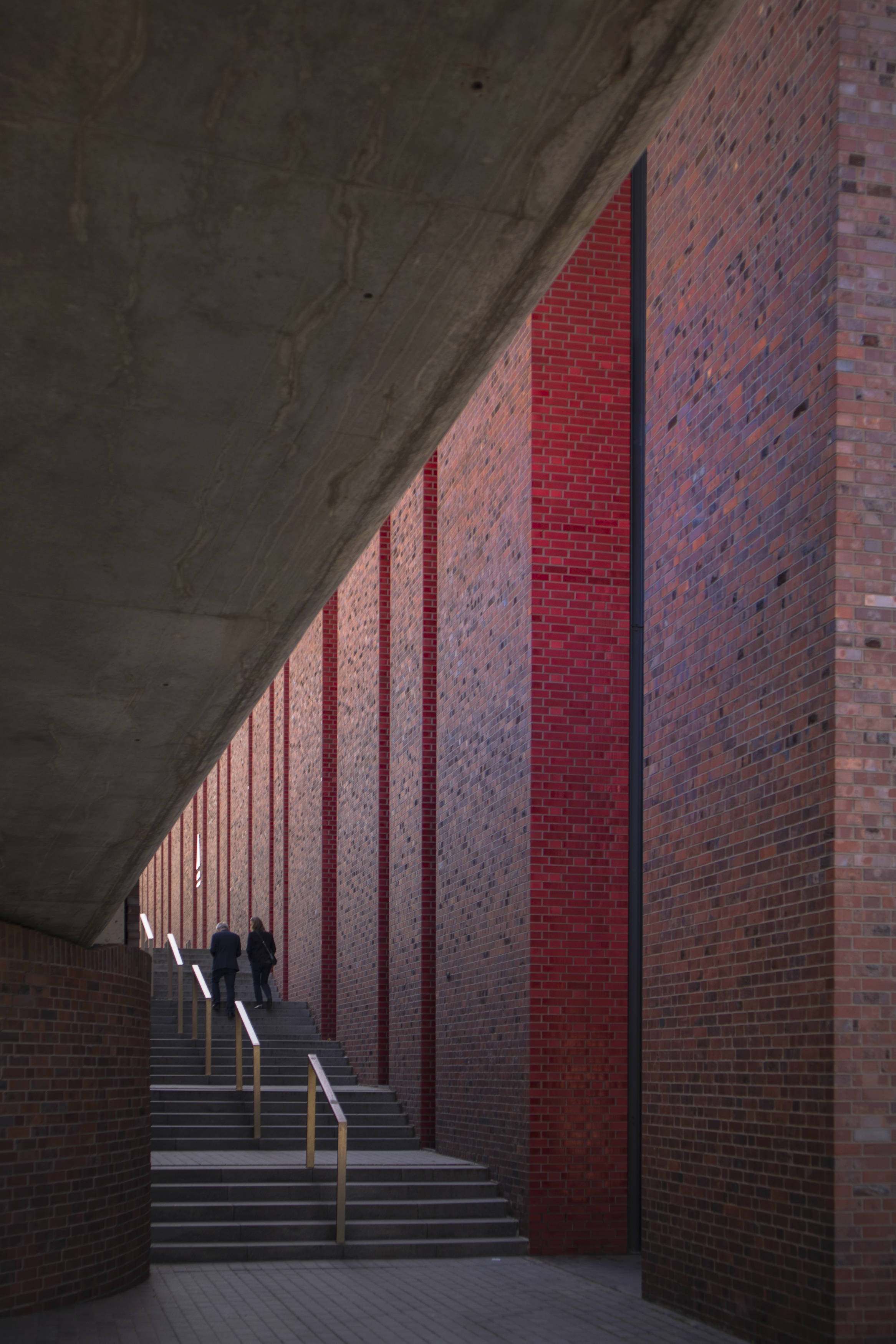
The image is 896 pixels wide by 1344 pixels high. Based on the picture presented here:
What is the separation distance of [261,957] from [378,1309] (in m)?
11.2

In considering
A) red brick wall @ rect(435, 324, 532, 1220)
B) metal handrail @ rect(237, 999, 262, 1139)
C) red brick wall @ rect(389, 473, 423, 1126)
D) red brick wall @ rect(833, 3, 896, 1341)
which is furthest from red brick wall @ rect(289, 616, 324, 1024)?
red brick wall @ rect(833, 3, 896, 1341)

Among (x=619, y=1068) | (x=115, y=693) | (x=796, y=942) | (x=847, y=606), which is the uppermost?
→ (x=847, y=606)

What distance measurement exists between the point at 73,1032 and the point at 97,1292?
1522 millimetres

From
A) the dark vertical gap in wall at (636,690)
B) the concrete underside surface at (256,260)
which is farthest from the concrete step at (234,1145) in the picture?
the concrete underside surface at (256,260)

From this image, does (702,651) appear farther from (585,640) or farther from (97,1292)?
(97,1292)

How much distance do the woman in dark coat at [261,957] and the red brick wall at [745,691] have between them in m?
11.3

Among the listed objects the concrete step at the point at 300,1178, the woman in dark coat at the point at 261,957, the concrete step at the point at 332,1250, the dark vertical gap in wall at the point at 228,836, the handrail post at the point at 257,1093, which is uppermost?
the dark vertical gap in wall at the point at 228,836

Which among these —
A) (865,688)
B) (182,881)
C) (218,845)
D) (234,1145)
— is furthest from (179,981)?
(182,881)

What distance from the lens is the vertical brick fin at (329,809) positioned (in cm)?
2009

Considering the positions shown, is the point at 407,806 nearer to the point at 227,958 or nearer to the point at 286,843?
the point at 227,958

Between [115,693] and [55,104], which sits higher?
[55,104]

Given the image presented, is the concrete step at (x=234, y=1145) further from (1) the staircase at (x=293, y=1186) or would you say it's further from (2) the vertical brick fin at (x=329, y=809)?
(2) the vertical brick fin at (x=329, y=809)

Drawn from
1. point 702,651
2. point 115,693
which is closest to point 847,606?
point 702,651

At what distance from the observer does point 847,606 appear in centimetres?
684
